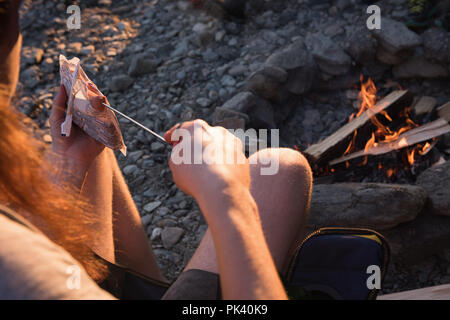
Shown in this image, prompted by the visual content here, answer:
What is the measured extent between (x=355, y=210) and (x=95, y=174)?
46.0 inches

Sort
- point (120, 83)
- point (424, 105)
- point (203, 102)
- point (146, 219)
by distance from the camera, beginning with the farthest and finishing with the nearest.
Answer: point (120, 83) → point (203, 102) → point (424, 105) → point (146, 219)

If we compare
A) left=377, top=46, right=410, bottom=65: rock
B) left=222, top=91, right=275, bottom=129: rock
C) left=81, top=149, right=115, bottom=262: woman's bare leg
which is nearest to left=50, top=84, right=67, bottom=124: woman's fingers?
left=81, top=149, right=115, bottom=262: woman's bare leg

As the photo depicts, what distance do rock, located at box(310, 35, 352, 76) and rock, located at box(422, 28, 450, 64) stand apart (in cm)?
48

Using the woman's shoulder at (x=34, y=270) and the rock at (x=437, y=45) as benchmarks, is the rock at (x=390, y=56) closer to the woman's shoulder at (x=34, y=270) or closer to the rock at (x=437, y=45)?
the rock at (x=437, y=45)

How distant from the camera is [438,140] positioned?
6.97ft

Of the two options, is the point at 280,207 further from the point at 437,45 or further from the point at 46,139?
the point at 46,139

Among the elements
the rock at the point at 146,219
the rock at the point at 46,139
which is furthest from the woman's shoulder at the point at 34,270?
the rock at the point at 46,139

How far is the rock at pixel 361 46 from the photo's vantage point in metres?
2.50

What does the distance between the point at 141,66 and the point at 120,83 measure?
223 millimetres

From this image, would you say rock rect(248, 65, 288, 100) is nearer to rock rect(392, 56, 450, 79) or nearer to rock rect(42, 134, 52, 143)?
rock rect(392, 56, 450, 79)

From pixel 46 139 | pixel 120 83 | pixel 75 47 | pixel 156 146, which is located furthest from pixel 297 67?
pixel 75 47

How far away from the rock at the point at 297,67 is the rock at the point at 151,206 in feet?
3.84

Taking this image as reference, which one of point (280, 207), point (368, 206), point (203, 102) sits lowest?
point (368, 206)

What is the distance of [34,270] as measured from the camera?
2.37 ft
